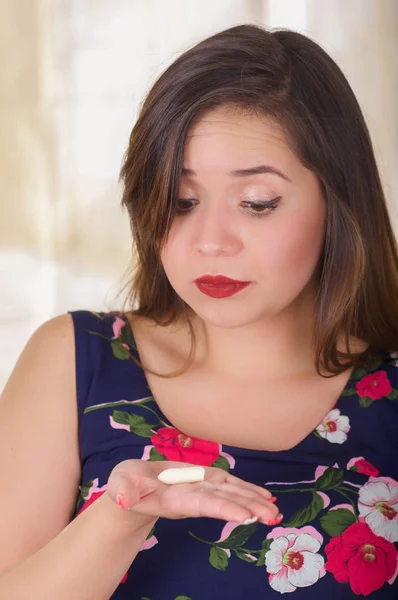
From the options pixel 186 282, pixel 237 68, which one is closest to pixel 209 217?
pixel 186 282

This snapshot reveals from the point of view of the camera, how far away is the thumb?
114 cm

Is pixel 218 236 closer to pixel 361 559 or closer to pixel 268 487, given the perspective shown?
pixel 268 487

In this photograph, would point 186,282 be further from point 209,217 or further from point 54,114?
point 54,114

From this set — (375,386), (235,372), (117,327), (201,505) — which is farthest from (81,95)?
(201,505)

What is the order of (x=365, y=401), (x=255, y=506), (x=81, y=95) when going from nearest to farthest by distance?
(x=255, y=506), (x=365, y=401), (x=81, y=95)

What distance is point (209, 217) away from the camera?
144cm

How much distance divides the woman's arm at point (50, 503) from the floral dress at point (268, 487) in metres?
0.03

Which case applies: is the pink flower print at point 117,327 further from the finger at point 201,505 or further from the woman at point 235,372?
the finger at point 201,505

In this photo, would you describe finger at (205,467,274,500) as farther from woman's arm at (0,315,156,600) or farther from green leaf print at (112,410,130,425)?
green leaf print at (112,410,130,425)

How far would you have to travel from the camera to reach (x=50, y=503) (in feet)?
4.91

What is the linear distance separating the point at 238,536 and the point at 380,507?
0.24 meters

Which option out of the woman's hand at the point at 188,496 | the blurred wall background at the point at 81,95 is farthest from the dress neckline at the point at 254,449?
the blurred wall background at the point at 81,95

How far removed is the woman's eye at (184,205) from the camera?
1480mm

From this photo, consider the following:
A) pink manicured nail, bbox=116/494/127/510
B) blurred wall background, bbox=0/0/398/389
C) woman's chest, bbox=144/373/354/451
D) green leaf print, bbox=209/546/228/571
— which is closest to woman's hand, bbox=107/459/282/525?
pink manicured nail, bbox=116/494/127/510
